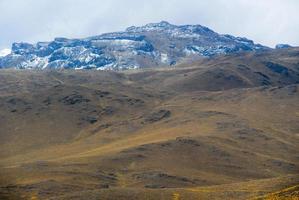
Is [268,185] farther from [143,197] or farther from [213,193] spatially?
[143,197]

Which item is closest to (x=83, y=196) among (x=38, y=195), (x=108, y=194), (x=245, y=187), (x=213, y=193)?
(x=108, y=194)

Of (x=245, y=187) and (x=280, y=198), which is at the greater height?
(x=245, y=187)

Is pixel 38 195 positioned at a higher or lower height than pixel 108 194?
higher

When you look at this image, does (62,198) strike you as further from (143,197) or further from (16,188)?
(16,188)

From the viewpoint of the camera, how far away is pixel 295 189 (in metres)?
118

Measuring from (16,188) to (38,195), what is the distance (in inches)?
277

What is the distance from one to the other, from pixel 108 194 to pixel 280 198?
45.6 m

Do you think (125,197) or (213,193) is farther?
(213,193)

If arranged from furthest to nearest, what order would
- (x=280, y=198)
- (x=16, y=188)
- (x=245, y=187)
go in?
(x=16, y=188)
(x=245, y=187)
(x=280, y=198)

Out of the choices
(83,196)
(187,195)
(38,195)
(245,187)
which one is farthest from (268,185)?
(38,195)

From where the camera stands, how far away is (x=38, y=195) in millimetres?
199125

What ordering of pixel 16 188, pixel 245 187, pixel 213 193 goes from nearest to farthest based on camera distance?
pixel 213 193 → pixel 245 187 → pixel 16 188

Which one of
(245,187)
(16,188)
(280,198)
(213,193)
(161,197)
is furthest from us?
(16,188)

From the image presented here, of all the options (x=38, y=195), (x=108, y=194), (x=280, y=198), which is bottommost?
(x=280, y=198)
